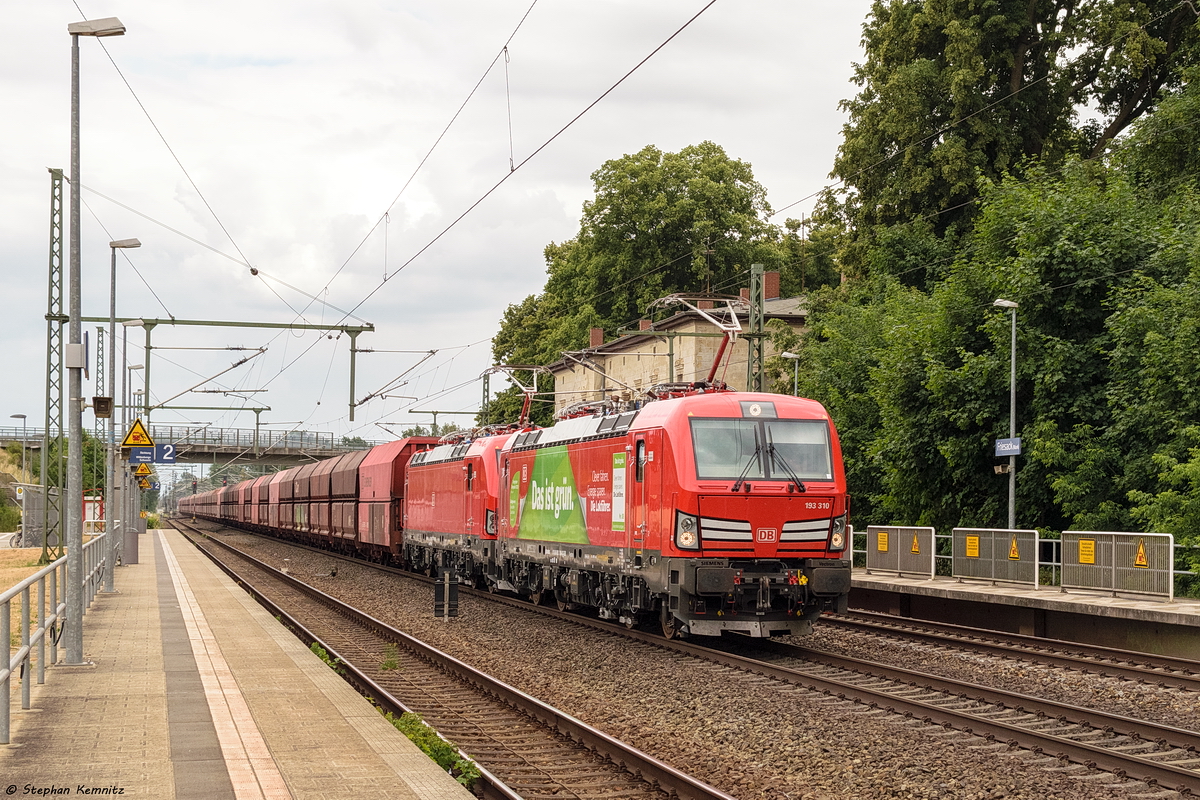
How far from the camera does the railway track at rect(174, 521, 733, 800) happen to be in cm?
950

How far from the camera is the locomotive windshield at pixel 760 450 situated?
55.0 feet

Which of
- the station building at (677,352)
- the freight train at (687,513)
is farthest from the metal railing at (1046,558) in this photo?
the station building at (677,352)

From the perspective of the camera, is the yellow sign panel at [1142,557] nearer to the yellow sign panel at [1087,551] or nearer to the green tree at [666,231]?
the yellow sign panel at [1087,551]

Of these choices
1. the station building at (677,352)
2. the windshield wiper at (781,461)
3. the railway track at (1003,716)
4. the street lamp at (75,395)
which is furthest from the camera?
the station building at (677,352)

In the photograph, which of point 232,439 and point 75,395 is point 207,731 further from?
point 232,439

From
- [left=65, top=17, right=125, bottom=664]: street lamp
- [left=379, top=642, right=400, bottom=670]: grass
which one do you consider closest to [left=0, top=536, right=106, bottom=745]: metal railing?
[left=65, top=17, right=125, bottom=664]: street lamp

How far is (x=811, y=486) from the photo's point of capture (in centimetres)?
1698

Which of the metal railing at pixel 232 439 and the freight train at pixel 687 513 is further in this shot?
the metal railing at pixel 232 439

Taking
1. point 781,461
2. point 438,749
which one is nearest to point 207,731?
point 438,749

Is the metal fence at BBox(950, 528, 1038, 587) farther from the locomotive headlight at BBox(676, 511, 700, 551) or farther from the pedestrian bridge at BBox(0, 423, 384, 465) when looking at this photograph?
the pedestrian bridge at BBox(0, 423, 384, 465)

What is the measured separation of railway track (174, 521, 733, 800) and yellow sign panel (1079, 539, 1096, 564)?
37.0 ft

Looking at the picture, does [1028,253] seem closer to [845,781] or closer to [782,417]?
[782,417]

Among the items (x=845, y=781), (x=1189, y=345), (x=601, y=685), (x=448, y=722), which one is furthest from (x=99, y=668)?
(x=1189, y=345)

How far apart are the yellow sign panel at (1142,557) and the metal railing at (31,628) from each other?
1553 centimetres
